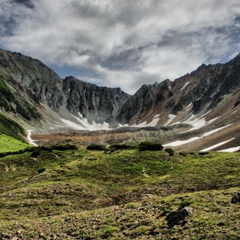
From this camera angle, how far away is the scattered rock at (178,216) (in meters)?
15.7

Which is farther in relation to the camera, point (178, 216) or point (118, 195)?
point (118, 195)

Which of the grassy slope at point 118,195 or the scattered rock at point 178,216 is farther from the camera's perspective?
the grassy slope at point 118,195

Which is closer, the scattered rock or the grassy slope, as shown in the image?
the scattered rock

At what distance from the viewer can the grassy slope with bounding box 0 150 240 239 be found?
1593cm

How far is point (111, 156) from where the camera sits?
36.8 m

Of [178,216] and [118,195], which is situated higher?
[118,195]

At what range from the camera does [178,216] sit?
16.2 meters

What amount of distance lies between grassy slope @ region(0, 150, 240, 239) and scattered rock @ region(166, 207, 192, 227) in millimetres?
290

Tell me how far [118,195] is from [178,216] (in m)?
9.40

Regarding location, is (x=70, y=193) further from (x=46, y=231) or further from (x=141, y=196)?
(x=46, y=231)

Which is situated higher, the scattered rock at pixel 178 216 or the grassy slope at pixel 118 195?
the grassy slope at pixel 118 195

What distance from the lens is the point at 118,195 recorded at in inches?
985

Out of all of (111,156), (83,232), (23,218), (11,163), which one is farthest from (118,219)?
(11,163)

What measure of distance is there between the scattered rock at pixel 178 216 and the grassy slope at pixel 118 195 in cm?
29
